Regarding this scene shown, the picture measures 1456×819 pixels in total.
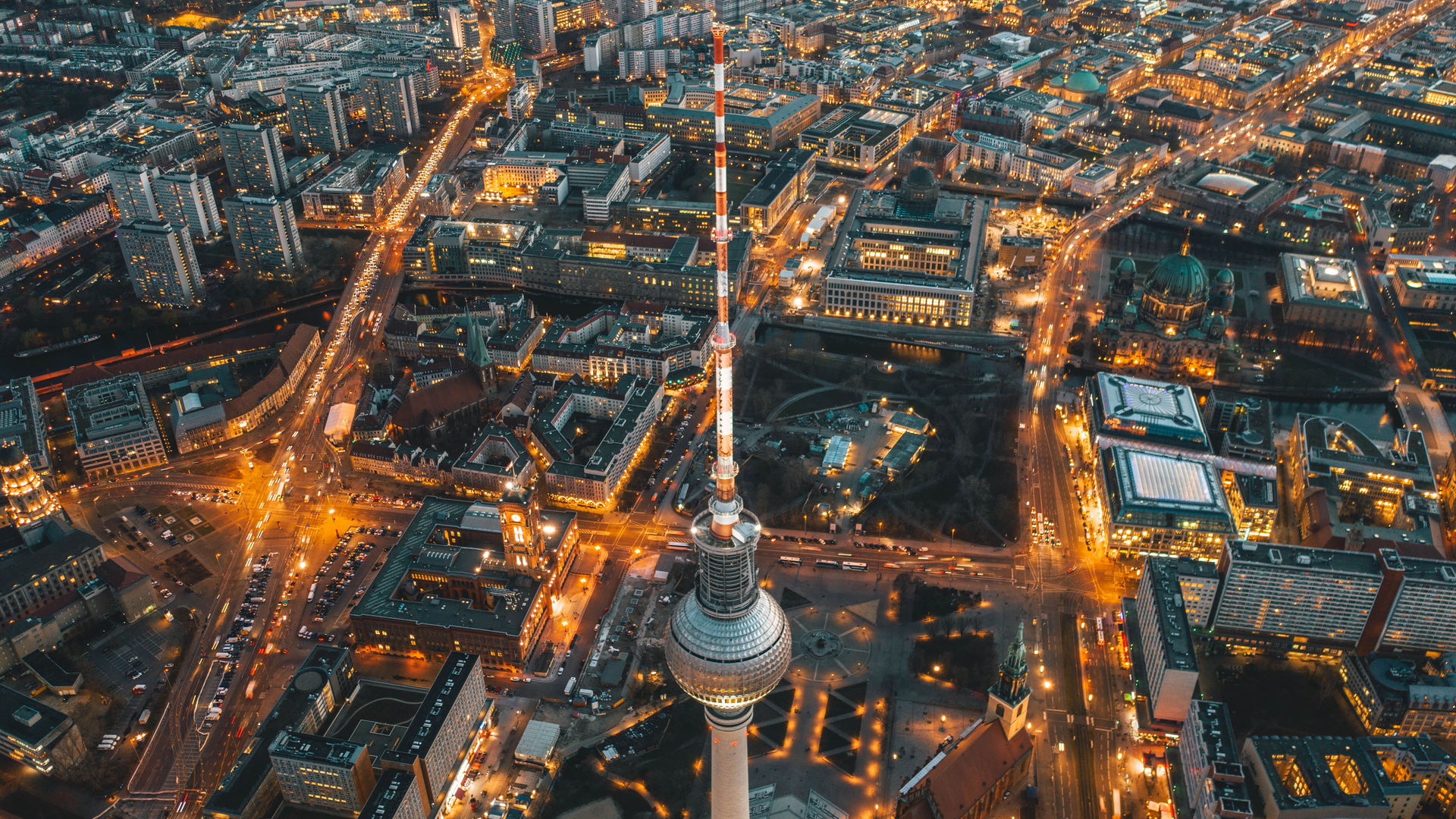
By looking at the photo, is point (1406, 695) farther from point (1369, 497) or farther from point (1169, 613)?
point (1369, 497)

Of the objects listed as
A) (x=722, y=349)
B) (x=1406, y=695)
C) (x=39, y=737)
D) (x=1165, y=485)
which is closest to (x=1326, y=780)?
(x=1406, y=695)

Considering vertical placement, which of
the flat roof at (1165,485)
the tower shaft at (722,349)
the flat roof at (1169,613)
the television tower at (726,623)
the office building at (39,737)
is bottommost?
the office building at (39,737)

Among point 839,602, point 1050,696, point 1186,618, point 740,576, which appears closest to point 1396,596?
point 1186,618

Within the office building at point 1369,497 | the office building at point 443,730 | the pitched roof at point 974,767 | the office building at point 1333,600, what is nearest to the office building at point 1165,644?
the office building at point 1333,600

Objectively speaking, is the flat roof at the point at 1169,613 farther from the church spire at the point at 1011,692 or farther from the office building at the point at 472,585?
the office building at the point at 472,585

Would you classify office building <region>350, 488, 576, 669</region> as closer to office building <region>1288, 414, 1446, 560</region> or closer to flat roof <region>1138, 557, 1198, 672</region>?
flat roof <region>1138, 557, 1198, 672</region>
